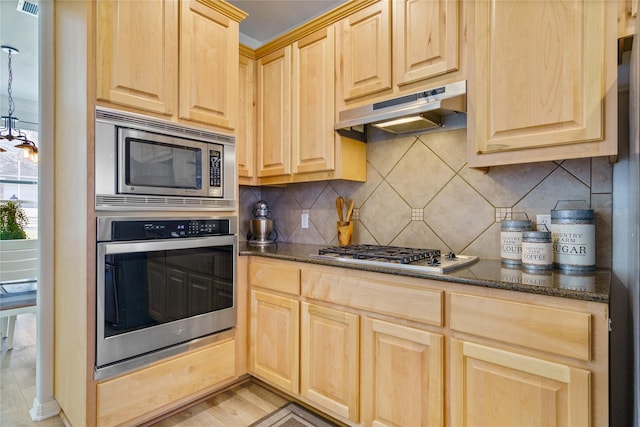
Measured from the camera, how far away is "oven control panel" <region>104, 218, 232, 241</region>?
1.60 meters

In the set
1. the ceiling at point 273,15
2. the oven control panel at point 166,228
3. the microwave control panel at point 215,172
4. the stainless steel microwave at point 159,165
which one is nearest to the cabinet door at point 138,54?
the stainless steel microwave at point 159,165

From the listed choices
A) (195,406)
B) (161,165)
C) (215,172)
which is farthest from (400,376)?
(161,165)

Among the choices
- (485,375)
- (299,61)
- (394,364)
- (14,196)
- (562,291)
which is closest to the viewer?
(562,291)

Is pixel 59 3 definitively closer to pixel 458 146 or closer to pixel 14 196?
pixel 458 146

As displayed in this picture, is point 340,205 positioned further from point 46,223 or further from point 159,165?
point 46,223

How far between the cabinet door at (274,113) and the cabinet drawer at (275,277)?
2.31 feet

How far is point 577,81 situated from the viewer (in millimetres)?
1262

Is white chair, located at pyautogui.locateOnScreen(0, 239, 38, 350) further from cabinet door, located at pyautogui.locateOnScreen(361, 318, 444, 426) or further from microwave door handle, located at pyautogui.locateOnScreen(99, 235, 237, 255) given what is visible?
cabinet door, located at pyautogui.locateOnScreen(361, 318, 444, 426)

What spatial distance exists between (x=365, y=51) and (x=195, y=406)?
7.60 feet

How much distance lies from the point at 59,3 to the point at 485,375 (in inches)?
108

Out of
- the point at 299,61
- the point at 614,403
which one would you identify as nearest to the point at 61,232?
the point at 299,61

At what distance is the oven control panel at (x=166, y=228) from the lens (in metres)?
1.60

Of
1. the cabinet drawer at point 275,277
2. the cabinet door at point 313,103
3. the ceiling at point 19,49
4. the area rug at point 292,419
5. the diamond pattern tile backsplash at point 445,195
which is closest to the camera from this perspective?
the diamond pattern tile backsplash at point 445,195

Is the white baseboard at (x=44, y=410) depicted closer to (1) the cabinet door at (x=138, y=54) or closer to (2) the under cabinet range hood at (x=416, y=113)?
(1) the cabinet door at (x=138, y=54)
